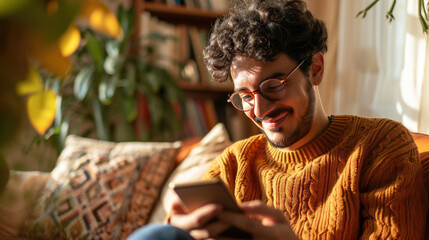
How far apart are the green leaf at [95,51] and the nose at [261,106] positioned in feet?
5.85

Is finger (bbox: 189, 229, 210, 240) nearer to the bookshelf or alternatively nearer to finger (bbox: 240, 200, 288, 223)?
finger (bbox: 240, 200, 288, 223)

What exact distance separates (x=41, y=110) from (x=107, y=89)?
8.24ft

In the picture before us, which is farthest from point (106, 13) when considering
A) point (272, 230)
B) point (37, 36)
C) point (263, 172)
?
point (263, 172)

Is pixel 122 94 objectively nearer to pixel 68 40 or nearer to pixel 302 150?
pixel 302 150

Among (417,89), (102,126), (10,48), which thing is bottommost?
(102,126)

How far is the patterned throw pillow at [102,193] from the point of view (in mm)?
1774

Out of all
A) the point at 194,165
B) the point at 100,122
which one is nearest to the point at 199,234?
the point at 194,165

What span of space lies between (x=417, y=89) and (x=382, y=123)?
1.77ft

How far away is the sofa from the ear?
72cm

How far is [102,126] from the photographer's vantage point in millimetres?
2736

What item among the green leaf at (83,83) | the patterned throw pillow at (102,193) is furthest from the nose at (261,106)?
the green leaf at (83,83)

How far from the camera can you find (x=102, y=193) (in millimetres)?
1841

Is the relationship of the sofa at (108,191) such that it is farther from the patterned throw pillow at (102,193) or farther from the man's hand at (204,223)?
the man's hand at (204,223)

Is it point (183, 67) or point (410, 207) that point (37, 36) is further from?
point (183, 67)
